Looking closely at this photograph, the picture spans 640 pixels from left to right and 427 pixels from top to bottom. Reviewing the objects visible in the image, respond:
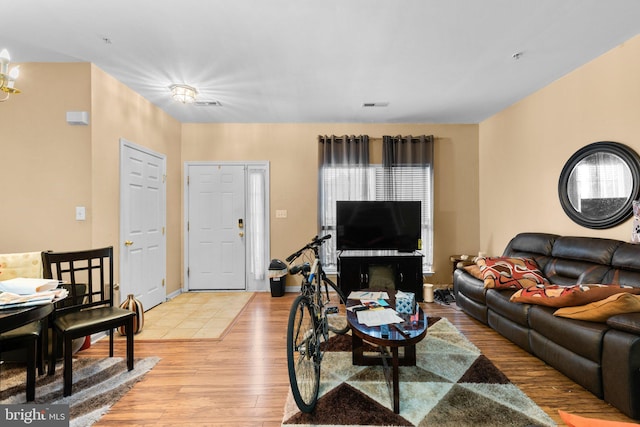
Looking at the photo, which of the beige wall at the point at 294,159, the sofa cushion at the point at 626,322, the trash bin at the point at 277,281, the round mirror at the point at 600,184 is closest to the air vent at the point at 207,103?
the beige wall at the point at 294,159

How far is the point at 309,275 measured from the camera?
1911 mm

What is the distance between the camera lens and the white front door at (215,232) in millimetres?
4609

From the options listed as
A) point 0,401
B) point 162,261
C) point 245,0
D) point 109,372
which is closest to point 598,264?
point 245,0

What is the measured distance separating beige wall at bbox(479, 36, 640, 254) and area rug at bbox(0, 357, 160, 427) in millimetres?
4418

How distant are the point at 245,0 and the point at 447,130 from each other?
3.76 metres

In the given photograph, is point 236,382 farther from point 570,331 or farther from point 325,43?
point 325,43

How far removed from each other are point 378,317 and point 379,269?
2022 mm

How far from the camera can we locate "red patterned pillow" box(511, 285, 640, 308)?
2045 millimetres

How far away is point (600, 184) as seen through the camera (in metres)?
2.75

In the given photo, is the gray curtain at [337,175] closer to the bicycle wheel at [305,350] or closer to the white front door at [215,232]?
the white front door at [215,232]

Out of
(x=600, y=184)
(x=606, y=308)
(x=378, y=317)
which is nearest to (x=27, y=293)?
(x=378, y=317)

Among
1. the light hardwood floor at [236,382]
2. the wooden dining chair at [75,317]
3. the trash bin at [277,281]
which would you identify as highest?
the wooden dining chair at [75,317]

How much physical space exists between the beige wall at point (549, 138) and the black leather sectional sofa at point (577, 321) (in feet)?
1.03

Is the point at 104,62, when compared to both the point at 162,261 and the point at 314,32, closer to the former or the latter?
the point at 314,32
